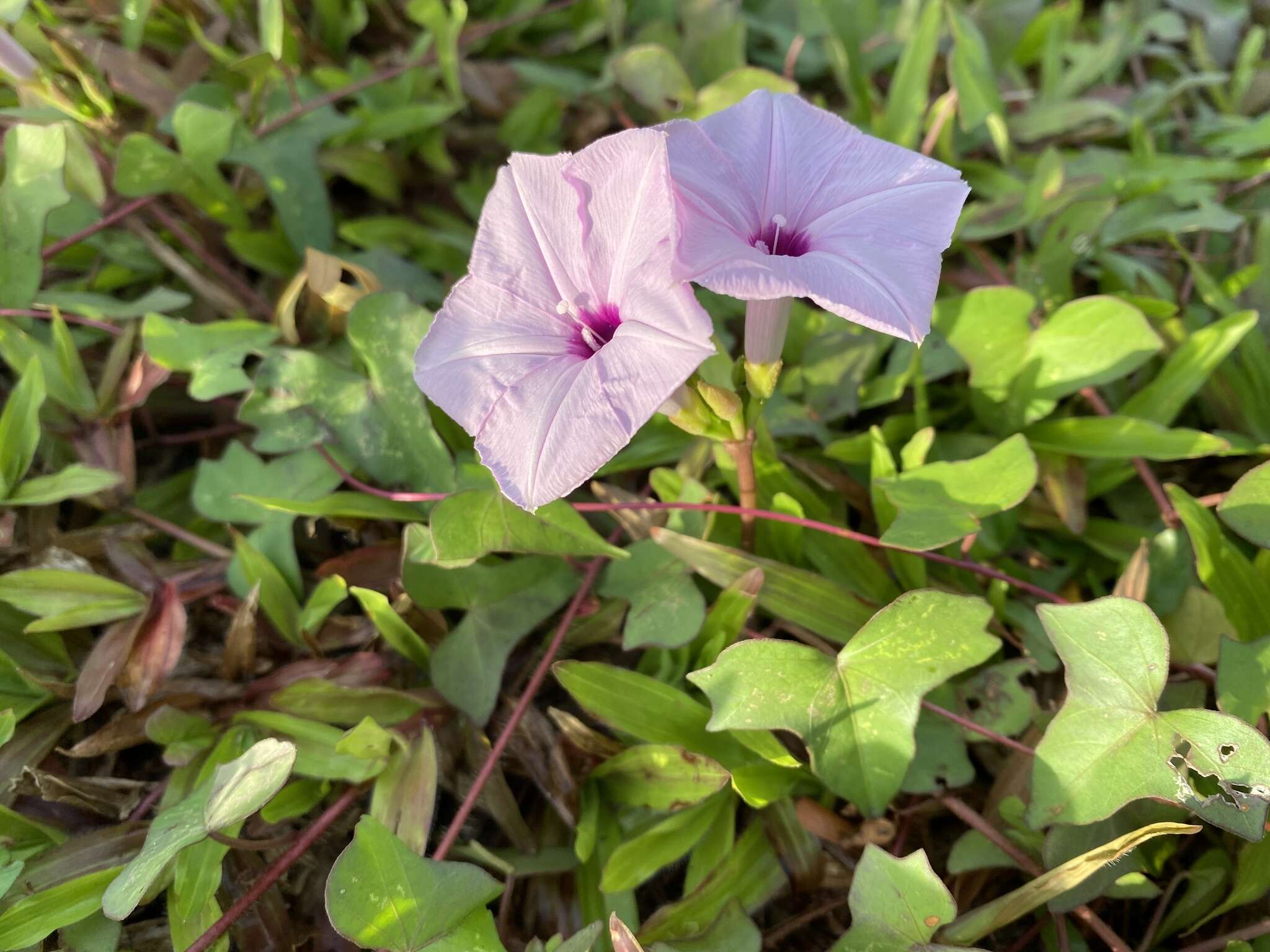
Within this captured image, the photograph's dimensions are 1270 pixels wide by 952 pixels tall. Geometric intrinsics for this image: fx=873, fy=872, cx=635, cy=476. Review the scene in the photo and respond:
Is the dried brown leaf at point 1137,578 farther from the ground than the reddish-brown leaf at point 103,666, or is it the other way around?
the dried brown leaf at point 1137,578

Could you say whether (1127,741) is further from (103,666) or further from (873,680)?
(103,666)

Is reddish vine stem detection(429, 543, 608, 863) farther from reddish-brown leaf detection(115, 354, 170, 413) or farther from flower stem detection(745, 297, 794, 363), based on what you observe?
reddish-brown leaf detection(115, 354, 170, 413)

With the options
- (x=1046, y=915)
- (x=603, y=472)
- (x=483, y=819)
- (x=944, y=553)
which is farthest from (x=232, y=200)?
(x=1046, y=915)

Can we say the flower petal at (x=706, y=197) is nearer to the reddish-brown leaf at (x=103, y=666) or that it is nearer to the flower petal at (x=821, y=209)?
the flower petal at (x=821, y=209)

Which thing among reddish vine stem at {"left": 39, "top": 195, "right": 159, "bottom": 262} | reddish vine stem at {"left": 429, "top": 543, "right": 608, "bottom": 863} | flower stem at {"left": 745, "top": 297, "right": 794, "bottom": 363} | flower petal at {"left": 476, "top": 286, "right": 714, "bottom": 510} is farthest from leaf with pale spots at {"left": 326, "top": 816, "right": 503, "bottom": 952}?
reddish vine stem at {"left": 39, "top": 195, "right": 159, "bottom": 262}

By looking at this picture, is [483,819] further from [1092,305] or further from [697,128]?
[1092,305]

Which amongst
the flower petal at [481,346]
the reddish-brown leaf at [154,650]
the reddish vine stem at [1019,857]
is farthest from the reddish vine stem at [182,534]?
the reddish vine stem at [1019,857]
